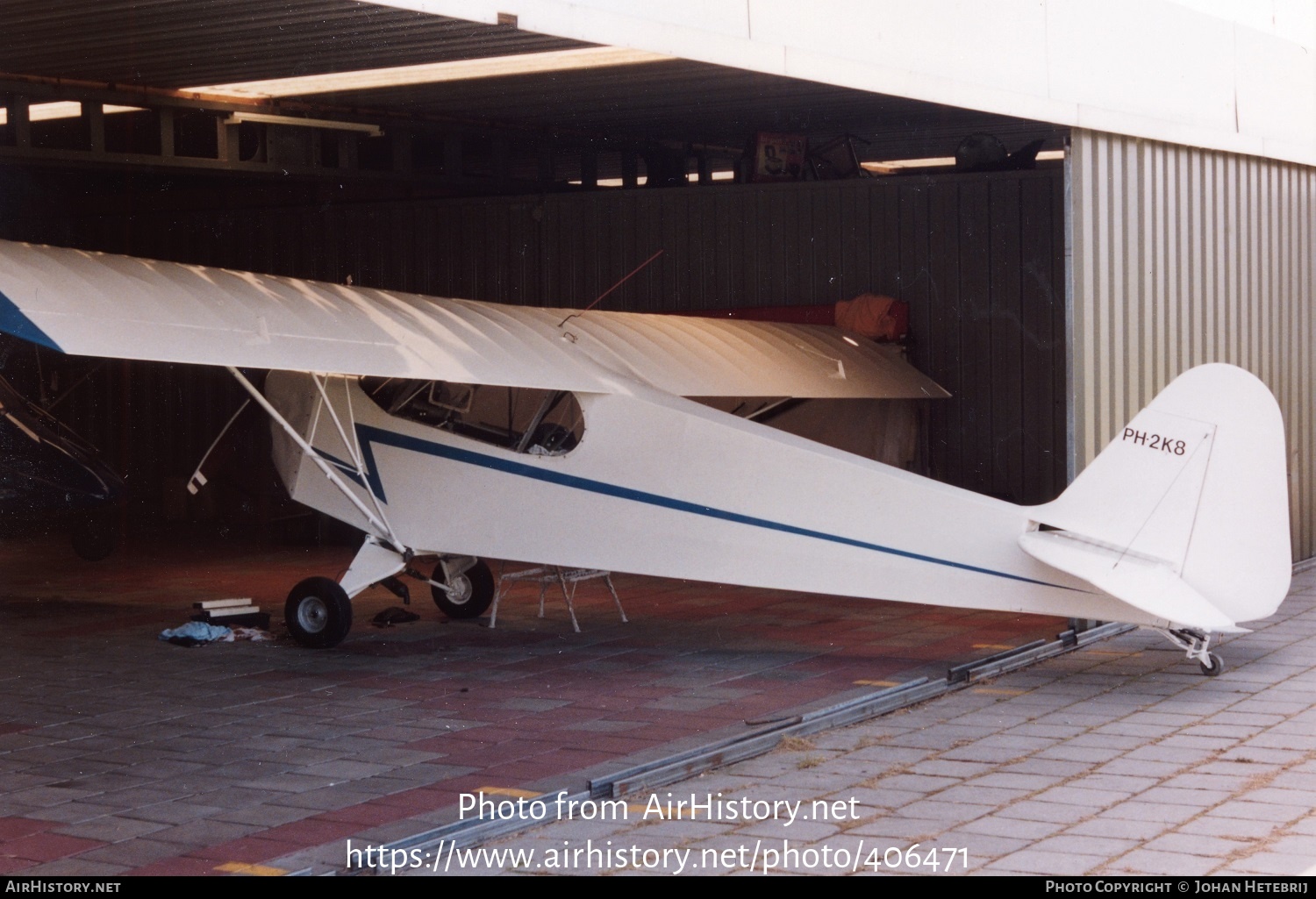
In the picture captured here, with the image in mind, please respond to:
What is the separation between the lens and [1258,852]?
4.52 meters

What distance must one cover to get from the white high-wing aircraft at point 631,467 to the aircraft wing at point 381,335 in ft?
0.06

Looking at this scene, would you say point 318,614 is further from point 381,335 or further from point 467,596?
point 381,335

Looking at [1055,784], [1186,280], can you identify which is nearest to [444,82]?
[1186,280]

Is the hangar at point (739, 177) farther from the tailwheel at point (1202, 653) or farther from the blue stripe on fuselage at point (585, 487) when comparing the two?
the blue stripe on fuselage at point (585, 487)

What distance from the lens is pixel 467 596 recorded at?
9742 millimetres

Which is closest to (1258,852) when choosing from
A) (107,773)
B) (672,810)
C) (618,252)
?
(672,810)

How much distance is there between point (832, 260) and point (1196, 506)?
6.02m

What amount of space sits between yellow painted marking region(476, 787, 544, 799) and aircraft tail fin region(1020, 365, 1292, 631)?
2.66 m

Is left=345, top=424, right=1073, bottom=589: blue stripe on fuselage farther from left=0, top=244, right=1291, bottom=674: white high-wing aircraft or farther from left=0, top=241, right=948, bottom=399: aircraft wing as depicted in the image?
left=0, top=241, right=948, bottom=399: aircraft wing

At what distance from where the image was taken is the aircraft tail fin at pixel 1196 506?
21.7 ft

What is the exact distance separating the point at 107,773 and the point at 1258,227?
29.5ft

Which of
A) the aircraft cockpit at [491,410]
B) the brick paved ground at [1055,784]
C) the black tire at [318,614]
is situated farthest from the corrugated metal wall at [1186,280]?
the black tire at [318,614]

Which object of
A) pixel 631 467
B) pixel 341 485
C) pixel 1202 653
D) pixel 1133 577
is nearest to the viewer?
pixel 1133 577

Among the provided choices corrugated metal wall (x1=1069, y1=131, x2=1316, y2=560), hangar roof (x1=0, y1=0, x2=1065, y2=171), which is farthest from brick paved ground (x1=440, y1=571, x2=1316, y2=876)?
hangar roof (x1=0, y1=0, x2=1065, y2=171)
